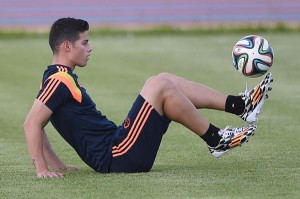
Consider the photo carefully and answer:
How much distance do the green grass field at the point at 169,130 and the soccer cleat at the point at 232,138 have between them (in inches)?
7.9

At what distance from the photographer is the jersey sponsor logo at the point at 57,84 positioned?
764 cm

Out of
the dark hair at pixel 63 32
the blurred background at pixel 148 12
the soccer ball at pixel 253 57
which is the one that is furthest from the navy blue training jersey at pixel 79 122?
the blurred background at pixel 148 12

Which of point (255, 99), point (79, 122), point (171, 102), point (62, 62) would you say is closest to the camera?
point (171, 102)

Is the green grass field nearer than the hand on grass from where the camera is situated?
Yes

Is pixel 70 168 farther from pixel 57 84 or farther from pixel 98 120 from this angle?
pixel 57 84

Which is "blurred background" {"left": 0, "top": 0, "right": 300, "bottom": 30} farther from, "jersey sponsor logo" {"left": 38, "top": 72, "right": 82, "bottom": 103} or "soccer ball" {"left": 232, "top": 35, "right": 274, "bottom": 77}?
"jersey sponsor logo" {"left": 38, "top": 72, "right": 82, "bottom": 103}

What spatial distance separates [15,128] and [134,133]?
3591 millimetres

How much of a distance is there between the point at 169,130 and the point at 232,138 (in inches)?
118

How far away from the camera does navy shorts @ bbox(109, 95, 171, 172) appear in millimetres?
7727

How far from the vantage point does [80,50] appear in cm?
798

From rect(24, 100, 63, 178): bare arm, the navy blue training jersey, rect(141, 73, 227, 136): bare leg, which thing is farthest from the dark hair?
rect(141, 73, 227, 136): bare leg

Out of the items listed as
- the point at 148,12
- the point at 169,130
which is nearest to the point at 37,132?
the point at 169,130

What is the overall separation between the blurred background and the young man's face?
18.5m

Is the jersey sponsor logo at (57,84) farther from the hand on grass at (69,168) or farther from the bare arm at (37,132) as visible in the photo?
the hand on grass at (69,168)
